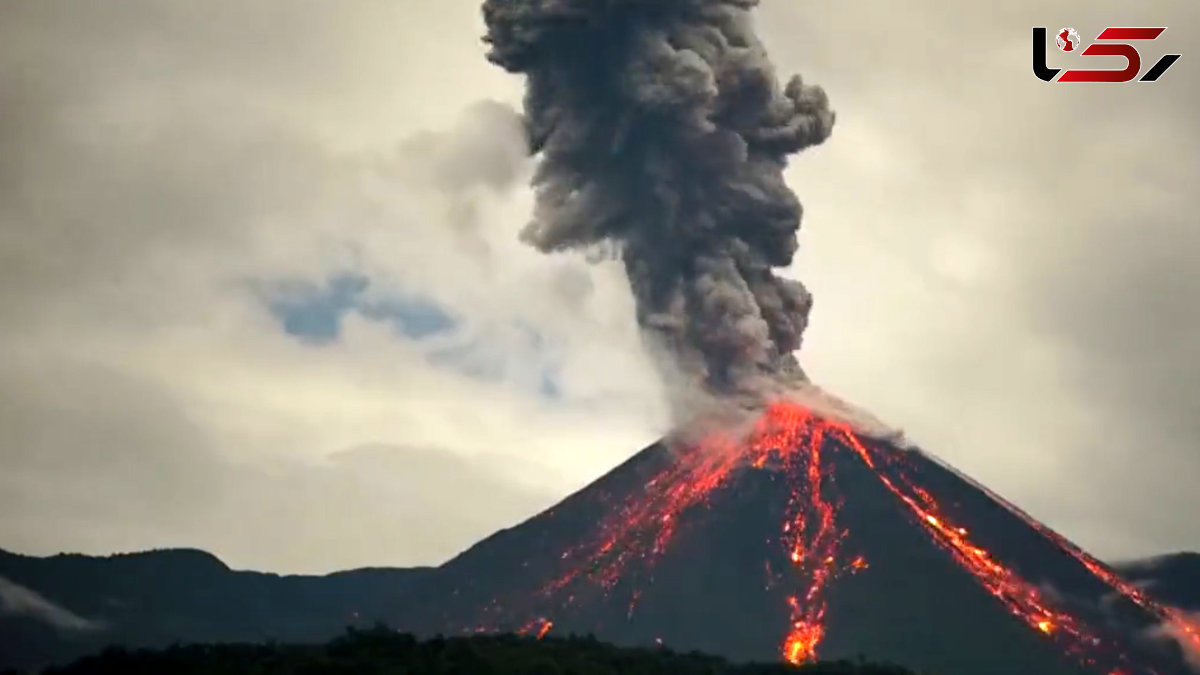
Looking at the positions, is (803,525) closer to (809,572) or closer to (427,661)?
(809,572)

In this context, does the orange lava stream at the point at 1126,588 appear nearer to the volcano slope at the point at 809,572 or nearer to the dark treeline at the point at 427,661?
the volcano slope at the point at 809,572

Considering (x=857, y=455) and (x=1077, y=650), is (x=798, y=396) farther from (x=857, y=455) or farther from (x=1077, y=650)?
(x=1077, y=650)

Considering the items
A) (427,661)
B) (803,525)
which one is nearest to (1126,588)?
(803,525)

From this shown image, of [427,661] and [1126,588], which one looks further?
[1126,588]

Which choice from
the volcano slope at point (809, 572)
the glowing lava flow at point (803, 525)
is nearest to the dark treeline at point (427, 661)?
the volcano slope at point (809, 572)

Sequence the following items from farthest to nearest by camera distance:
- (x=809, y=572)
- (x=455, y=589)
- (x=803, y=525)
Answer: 1. (x=455, y=589)
2. (x=803, y=525)
3. (x=809, y=572)

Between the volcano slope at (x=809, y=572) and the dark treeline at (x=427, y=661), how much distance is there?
61.7 feet

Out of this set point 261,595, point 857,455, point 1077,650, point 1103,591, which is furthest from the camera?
point 261,595

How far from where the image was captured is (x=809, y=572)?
324 ft

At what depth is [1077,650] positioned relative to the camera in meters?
91.6

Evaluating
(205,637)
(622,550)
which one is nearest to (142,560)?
(205,637)

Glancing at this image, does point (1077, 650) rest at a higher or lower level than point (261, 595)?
lower

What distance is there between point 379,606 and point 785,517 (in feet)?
91.0

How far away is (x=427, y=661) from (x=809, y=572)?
3463 cm
